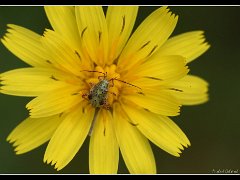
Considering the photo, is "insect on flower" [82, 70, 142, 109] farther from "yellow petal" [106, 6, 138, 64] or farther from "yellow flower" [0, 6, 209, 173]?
"yellow petal" [106, 6, 138, 64]

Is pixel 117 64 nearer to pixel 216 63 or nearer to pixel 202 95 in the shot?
pixel 202 95

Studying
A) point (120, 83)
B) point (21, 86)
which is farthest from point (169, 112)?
point (21, 86)

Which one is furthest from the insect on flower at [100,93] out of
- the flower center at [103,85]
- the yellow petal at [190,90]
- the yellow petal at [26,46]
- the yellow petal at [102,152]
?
the yellow petal at [190,90]

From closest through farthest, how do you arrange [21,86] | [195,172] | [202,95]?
[21,86] → [202,95] → [195,172]

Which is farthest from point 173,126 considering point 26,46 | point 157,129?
point 26,46

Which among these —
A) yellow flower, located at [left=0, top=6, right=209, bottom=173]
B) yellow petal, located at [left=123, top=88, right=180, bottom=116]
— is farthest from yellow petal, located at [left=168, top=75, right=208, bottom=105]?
yellow petal, located at [left=123, top=88, right=180, bottom=116]

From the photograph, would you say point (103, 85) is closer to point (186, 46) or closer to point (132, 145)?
point (132, 145)

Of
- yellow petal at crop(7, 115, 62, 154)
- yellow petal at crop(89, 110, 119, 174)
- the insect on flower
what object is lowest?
yellow petal at crop(89, 110, 119, 174)

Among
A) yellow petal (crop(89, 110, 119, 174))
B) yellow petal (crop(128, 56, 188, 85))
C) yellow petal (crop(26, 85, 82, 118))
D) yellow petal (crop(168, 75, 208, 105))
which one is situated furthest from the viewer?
yellow petal (crop(168, 75, 208, 105))
